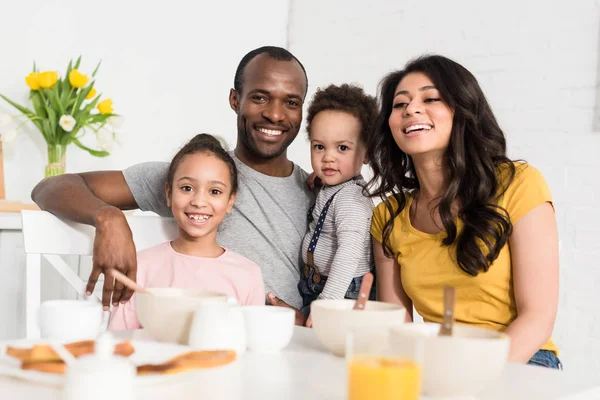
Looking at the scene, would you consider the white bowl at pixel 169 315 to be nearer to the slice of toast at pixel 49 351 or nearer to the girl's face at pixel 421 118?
the slice of toast at pixel 49 351

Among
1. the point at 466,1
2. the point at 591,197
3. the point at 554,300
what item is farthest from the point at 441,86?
the point at 466,1

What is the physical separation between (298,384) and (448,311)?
0.21 meters

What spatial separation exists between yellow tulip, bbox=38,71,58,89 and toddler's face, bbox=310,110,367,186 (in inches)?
56.9

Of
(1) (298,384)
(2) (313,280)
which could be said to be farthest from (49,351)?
(2) (313,280)

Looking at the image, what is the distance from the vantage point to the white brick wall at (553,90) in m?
3.06

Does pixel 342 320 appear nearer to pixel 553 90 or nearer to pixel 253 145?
pixel 253 145

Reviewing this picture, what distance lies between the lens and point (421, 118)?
1717 mm

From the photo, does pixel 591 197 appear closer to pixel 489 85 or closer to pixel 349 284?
pixel 489 85

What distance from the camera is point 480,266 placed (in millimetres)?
Result: 1604

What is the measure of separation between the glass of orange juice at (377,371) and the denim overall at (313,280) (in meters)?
1.12

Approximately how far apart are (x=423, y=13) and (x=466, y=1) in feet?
0.78

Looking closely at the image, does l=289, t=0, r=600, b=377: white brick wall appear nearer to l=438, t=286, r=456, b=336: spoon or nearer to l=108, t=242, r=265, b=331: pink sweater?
l=108, t=242, r=265, b=331: pink sweater

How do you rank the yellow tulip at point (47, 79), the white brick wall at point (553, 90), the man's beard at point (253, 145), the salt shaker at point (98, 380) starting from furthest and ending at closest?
the white brick wall at point (553, 90)
the yellow tulip at point (47, 79)
the man's beard at point (253, 145)
the salt shaker at point (98, 380)

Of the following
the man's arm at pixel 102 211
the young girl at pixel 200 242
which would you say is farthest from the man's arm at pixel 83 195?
the young girl at pixel 200 242
